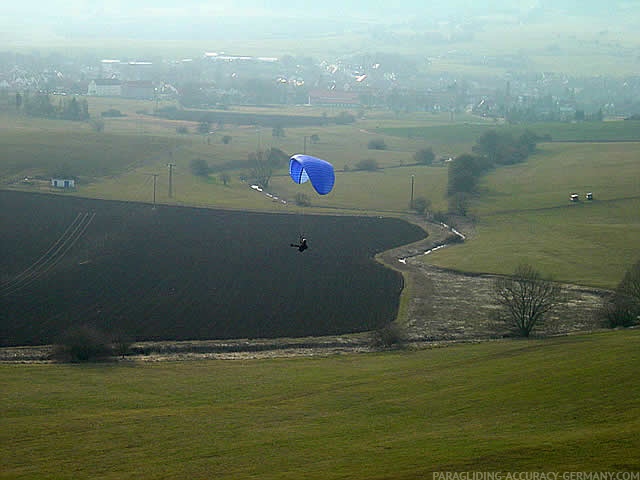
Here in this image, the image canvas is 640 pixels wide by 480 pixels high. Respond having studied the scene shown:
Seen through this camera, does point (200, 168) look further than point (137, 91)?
No

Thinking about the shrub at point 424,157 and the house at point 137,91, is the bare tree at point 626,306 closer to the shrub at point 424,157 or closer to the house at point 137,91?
the shrub at point 424,157

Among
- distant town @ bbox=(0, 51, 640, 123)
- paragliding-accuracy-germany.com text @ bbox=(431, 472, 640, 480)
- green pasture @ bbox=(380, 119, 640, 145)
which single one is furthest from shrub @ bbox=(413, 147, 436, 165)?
paragliding-accuracy-germany.com text @ bbox=(431, 472, 640, 480)

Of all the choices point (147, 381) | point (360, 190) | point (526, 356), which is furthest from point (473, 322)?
point (360, 190)

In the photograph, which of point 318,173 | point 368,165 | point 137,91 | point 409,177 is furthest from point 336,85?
point 318,173

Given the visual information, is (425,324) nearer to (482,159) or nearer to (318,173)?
(318,173)

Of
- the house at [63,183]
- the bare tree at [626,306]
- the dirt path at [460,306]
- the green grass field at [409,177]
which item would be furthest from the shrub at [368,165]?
the bare tree at [626,306]
